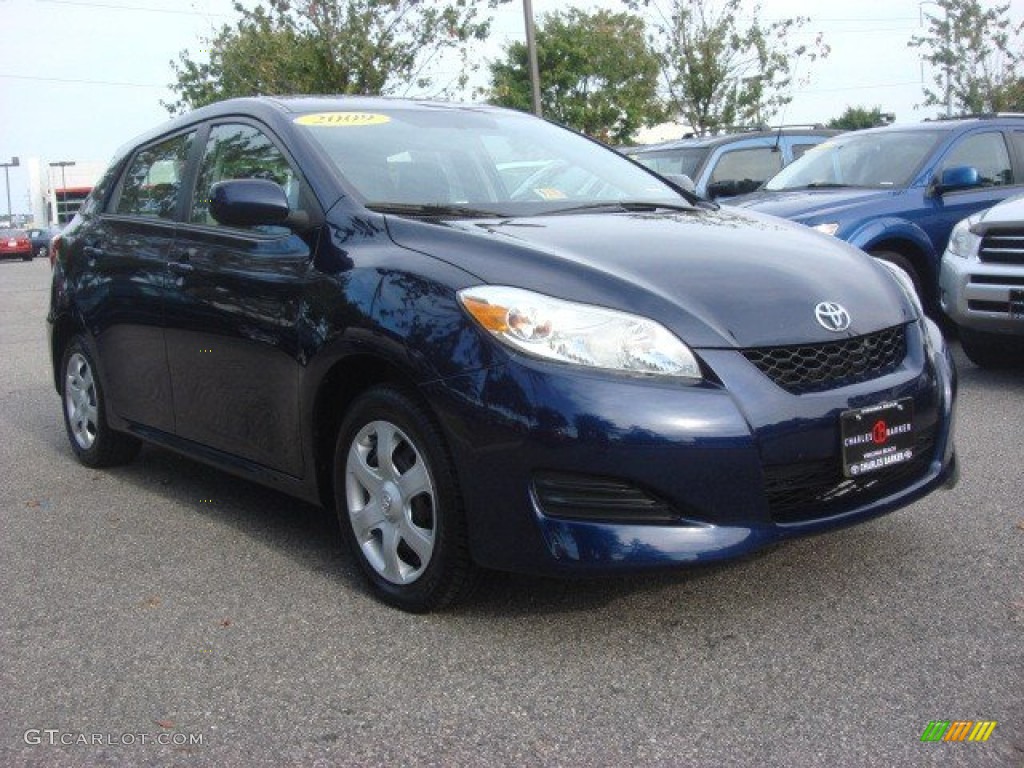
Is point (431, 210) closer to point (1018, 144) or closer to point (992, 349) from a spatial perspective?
point (992, 349)

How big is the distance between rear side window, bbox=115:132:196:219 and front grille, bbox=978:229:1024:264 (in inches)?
192

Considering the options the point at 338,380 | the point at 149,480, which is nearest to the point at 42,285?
the point at 149,480

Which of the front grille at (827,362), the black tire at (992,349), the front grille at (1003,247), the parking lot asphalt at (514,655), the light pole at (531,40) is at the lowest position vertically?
the parking lot asphalt at (514,655)

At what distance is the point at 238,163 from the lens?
16.0ft

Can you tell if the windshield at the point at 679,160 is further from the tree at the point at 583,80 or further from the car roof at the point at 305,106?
the tree at the point at 583,80

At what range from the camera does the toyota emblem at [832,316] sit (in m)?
3.66

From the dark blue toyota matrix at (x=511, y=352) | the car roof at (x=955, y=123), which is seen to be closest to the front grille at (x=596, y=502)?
the dark blue toyota matrix at (x=511, y=352)

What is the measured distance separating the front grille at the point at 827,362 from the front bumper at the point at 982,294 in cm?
397

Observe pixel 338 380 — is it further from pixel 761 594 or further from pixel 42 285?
pixel 42 285

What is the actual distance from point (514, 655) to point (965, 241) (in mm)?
5472

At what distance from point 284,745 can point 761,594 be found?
5.28 feet

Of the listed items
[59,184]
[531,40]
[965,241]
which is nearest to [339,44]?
[531,40]

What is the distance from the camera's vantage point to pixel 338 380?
13.3 feet

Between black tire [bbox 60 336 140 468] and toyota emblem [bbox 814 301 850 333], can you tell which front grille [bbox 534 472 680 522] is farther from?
black tire [bbox 60 336 140 468]
